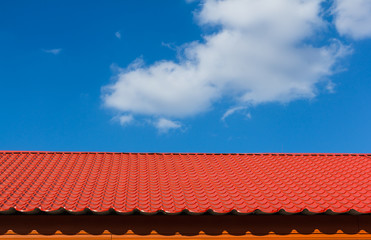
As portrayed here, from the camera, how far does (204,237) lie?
9.32m

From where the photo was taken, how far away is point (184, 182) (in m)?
11.4

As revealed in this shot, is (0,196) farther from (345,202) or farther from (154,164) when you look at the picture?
(345,202)

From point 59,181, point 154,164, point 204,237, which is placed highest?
point 154,164

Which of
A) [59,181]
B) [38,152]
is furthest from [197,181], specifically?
[38,152]

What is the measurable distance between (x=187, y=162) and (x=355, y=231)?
5662 millimetres

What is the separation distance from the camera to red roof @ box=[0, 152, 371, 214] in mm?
9414

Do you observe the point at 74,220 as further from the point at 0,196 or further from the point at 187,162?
the point at 187,162

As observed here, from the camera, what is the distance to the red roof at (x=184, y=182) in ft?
30.9

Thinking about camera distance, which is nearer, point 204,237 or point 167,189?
point 204,237

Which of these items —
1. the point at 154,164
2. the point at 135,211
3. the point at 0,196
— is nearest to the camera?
the point at 135,211

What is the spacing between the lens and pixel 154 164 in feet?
43.9

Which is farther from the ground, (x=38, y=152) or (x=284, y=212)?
(x=38, y=152)

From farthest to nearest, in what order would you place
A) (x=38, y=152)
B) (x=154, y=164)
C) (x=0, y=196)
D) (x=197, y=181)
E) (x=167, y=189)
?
(x=38, y=152) → (x=154, y=164) → (x=197, y=181) → (x=167, y=189) → (x=0, y=196)

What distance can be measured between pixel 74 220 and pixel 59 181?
229 centimetres
